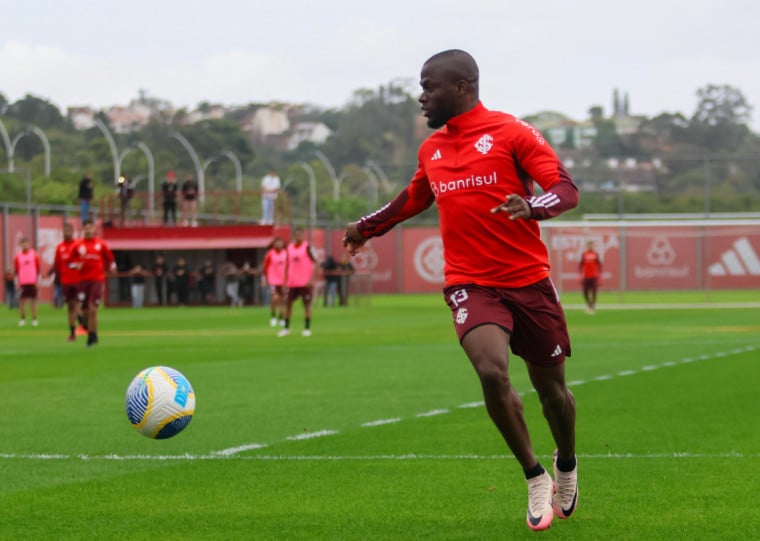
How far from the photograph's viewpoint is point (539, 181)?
700cm

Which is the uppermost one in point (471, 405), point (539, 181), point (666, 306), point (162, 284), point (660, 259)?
point (539, 181)

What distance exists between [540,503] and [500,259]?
122cm

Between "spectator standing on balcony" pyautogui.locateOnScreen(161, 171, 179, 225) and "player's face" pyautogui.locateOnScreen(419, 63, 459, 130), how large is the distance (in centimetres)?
4329

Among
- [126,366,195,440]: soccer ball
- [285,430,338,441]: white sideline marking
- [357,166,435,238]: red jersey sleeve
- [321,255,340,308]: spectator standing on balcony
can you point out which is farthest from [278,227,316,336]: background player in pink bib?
[321,255,340,308]: spectator standing on balcony

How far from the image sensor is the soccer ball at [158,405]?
8.85 m

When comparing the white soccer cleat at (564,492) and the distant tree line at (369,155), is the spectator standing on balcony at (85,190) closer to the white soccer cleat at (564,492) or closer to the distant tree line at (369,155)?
the distant tree line at (369,155)

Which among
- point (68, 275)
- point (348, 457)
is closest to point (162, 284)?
point (68, 275)

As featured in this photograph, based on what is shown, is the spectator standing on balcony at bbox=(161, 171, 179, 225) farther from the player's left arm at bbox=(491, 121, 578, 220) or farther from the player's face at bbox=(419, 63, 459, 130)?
the player's left arm at bbox=(491, 121, 578, 220)

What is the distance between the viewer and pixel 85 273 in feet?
76.8

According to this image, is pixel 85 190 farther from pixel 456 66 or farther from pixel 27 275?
pixel 456 66

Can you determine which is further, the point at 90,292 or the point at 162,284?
the point at 162,284

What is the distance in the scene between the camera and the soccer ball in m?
8.85

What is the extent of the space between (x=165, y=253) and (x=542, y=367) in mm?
49818

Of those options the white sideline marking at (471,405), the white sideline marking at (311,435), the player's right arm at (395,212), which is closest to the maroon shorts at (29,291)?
the white sideline marking at (471,405)
